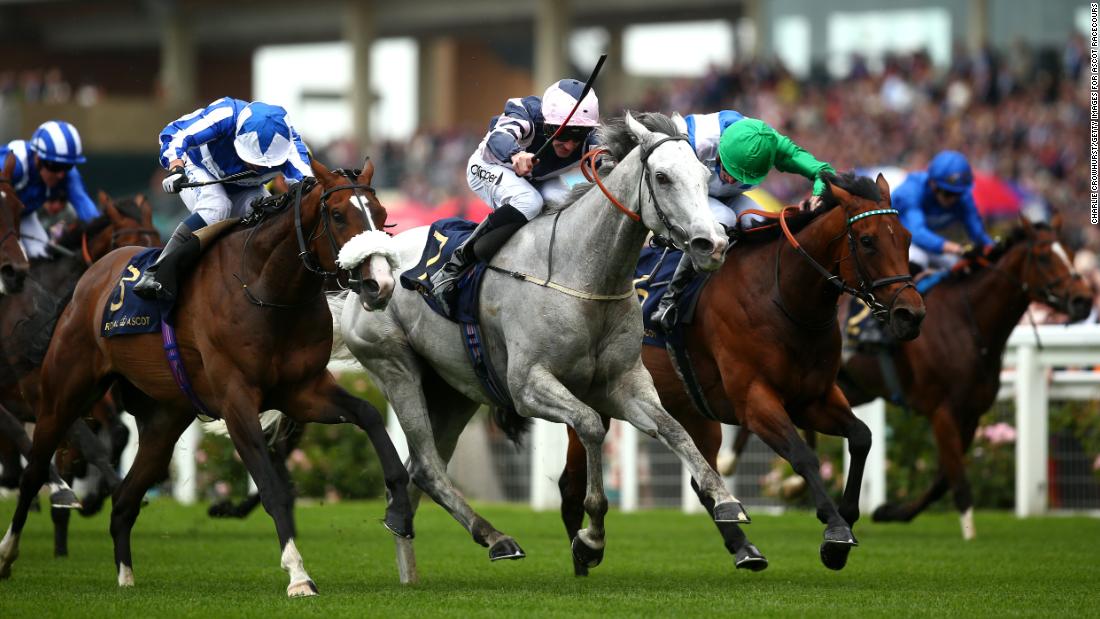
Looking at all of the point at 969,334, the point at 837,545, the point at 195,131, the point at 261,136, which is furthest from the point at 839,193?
the point at 969,334

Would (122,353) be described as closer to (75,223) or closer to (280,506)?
(280,506)

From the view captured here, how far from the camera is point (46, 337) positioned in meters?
8.57

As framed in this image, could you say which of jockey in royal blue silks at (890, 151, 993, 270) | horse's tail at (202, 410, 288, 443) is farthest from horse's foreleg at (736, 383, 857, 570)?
jockey in royal blue silks at (890, 151, 993, 270)

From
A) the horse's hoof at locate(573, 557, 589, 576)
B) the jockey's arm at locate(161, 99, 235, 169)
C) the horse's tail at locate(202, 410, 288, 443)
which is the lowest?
the horse's hoof at locate(573, 557, 589, 576)

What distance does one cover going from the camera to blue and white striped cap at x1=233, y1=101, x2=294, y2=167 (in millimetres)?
7957

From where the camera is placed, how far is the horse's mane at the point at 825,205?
25.3 feet

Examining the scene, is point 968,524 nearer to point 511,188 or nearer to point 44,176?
point 511,188

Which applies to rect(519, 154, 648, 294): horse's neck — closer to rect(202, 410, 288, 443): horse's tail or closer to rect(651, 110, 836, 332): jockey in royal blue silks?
rect(651, 110, 836, 332): jockey in royal blue silks

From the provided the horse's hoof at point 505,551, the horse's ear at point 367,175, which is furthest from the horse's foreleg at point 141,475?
the horse's hoof at point 505,551

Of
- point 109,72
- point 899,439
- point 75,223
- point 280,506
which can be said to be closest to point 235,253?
point 280,506

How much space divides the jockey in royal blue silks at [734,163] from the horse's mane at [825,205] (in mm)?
68

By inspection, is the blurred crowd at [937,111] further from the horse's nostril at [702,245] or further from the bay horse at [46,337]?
the horse's nostril at [702,245]

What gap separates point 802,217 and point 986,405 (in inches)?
123

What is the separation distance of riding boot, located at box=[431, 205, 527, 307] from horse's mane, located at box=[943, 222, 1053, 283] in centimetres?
415
